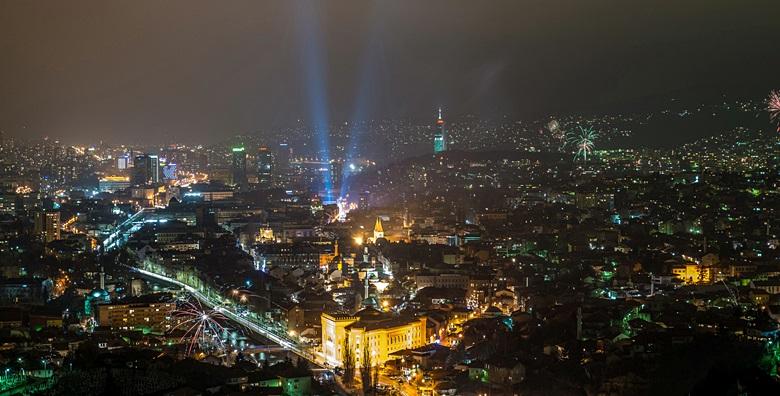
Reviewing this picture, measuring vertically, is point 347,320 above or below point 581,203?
below

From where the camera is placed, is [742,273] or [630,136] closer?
[742,273]

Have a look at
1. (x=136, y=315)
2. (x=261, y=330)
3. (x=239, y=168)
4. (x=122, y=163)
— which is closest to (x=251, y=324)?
Answer: (x=261, y=330)

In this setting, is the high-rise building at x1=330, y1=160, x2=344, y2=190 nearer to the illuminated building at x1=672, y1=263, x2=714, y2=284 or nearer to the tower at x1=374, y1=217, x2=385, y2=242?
the tower at x1=374, y1=217, x2=385, y2=242

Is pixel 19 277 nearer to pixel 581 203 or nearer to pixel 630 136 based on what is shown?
pixel 581 203

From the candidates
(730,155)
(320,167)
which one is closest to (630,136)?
(730,155)

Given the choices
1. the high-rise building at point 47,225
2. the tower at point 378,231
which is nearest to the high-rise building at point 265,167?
the high-rise building at point 47,225

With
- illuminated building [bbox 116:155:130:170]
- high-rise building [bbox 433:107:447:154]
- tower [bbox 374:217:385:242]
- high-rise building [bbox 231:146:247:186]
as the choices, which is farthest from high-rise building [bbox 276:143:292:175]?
tower [bbox 374:217:385:242]

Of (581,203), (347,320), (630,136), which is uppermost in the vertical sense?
(630,136)

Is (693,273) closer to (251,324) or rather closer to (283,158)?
(251,324)
